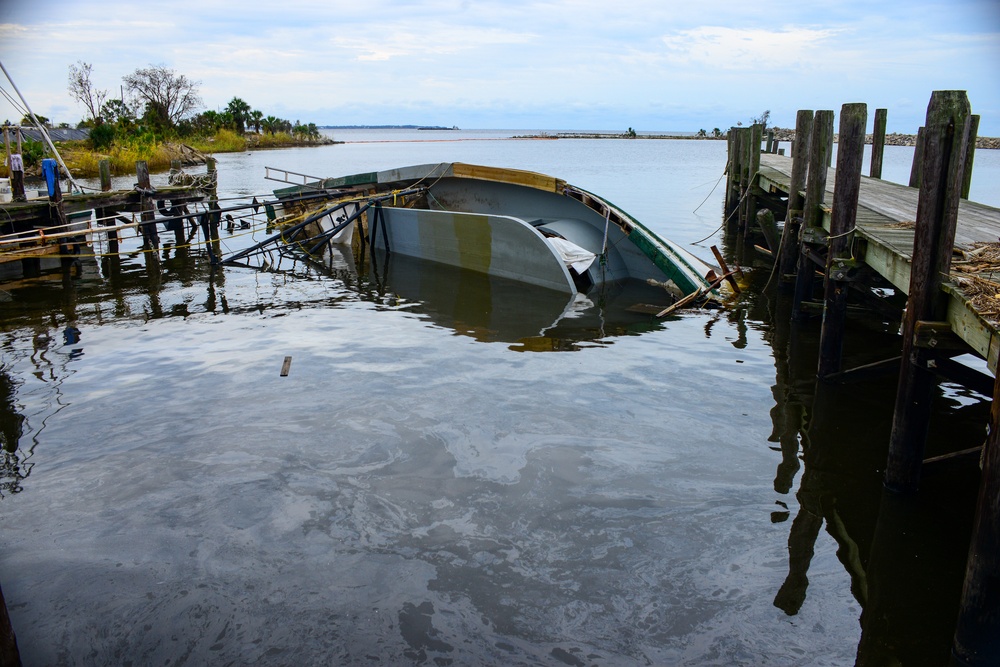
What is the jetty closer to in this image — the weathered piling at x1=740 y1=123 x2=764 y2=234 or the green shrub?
the weathered piling at x1=740 y1=123 x2=764 y2=234

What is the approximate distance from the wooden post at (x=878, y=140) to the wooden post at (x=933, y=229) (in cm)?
953

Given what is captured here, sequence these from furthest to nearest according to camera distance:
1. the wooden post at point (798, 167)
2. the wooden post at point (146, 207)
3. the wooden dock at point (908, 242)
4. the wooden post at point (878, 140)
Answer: the wooden post at point (146, 207)
the wooden post at point (878, 140)
the wooden post at point (798, 167)
the wooden dock at point (908, 242)

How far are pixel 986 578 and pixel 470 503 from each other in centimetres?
327

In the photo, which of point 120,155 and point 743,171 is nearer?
point 743,171

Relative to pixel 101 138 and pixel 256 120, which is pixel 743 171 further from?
pixel 256 120

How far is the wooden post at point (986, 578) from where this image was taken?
3484 millimetres

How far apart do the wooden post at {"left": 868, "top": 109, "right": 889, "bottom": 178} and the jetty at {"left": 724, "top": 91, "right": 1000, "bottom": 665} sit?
9.89 feet

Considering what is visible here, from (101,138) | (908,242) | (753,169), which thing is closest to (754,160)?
(753,169)

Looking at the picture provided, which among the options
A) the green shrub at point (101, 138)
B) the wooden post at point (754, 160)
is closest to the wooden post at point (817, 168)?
the wooden post at point (754, 160)

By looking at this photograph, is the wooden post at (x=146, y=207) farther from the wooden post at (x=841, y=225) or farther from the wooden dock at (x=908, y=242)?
the wooden post at (x=841, y=225)

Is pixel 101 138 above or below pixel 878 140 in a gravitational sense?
above

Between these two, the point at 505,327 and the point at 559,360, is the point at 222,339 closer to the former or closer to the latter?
the point at 505,327

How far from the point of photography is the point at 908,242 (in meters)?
6.61

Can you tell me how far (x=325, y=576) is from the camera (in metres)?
4.63
